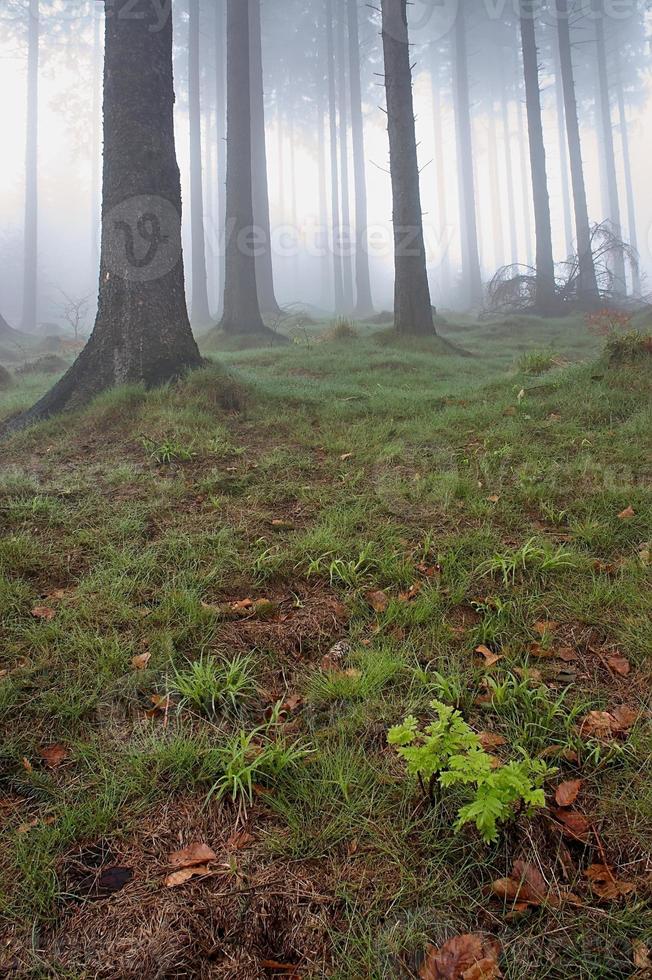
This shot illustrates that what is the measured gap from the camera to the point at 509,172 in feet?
130

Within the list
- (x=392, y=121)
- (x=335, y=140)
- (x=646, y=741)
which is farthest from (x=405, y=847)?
(x=335, y=140)

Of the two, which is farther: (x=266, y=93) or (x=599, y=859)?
(x=266, y=93)

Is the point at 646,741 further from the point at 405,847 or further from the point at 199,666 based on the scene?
the point at 199,666

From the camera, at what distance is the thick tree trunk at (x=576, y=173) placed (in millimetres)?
15406

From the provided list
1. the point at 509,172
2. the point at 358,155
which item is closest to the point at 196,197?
the point at 358,155

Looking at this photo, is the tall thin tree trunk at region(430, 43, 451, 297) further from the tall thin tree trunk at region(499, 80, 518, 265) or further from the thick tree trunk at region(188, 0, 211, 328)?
the thick tree trunk at region(188, 0, 211, 328)

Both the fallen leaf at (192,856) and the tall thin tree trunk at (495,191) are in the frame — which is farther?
the tall thin tree trunk at (495,191)

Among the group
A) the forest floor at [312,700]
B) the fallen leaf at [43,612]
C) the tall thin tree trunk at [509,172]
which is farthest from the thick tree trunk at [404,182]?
the tall thin tree trunk at [509,172]

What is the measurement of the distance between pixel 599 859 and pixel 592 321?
41.1 ft

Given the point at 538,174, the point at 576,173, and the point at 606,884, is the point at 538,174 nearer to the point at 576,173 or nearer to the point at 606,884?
the point at 576,173

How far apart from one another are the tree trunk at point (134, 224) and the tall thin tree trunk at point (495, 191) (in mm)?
37174

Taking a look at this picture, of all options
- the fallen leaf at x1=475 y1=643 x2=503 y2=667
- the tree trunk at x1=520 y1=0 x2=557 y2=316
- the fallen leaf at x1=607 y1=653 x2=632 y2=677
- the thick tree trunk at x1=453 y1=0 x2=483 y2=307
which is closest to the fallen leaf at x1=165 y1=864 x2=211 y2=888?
the fallen leaf at x1=475 y1=643 x2=503 y2=667

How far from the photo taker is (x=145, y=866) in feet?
4.47

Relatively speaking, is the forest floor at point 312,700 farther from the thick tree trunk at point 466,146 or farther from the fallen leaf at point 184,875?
the thick tree trunk at point 466,146
